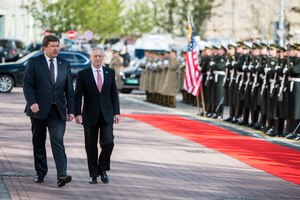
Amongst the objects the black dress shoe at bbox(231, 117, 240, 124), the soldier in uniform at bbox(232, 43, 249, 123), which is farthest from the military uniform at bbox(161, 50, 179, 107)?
the soldier in uniform at bbox(232, 43, 249, 123)

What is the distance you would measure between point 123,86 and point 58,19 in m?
34.7

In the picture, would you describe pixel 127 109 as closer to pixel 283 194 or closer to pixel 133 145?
pixel 133 145

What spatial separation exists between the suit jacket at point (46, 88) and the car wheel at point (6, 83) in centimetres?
2732

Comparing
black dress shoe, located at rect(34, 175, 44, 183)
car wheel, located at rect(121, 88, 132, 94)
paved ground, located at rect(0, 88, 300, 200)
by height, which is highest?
black dress shoe, located at rect(34, 175, 44, 183)

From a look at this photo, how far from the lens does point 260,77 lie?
25359 millimetres

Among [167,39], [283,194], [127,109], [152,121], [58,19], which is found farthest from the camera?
[58,19]

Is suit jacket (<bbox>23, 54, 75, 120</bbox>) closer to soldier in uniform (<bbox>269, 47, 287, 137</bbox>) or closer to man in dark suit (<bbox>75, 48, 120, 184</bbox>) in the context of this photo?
man in dark suit (<bbox>75, 48, 120, 184</bbox>)

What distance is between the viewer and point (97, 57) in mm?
14305

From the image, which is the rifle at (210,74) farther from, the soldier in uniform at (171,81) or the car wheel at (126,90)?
the car wheel at (126,90)

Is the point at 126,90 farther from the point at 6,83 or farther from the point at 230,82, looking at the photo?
the point at 230,82

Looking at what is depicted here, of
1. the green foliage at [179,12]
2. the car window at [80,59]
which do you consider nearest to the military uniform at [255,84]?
the car window at [80,59]

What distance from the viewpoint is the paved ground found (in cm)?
1340

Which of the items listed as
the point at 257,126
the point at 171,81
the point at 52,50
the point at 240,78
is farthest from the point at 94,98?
the point at 171,81

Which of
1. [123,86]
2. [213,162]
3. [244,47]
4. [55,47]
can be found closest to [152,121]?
[244,47]
